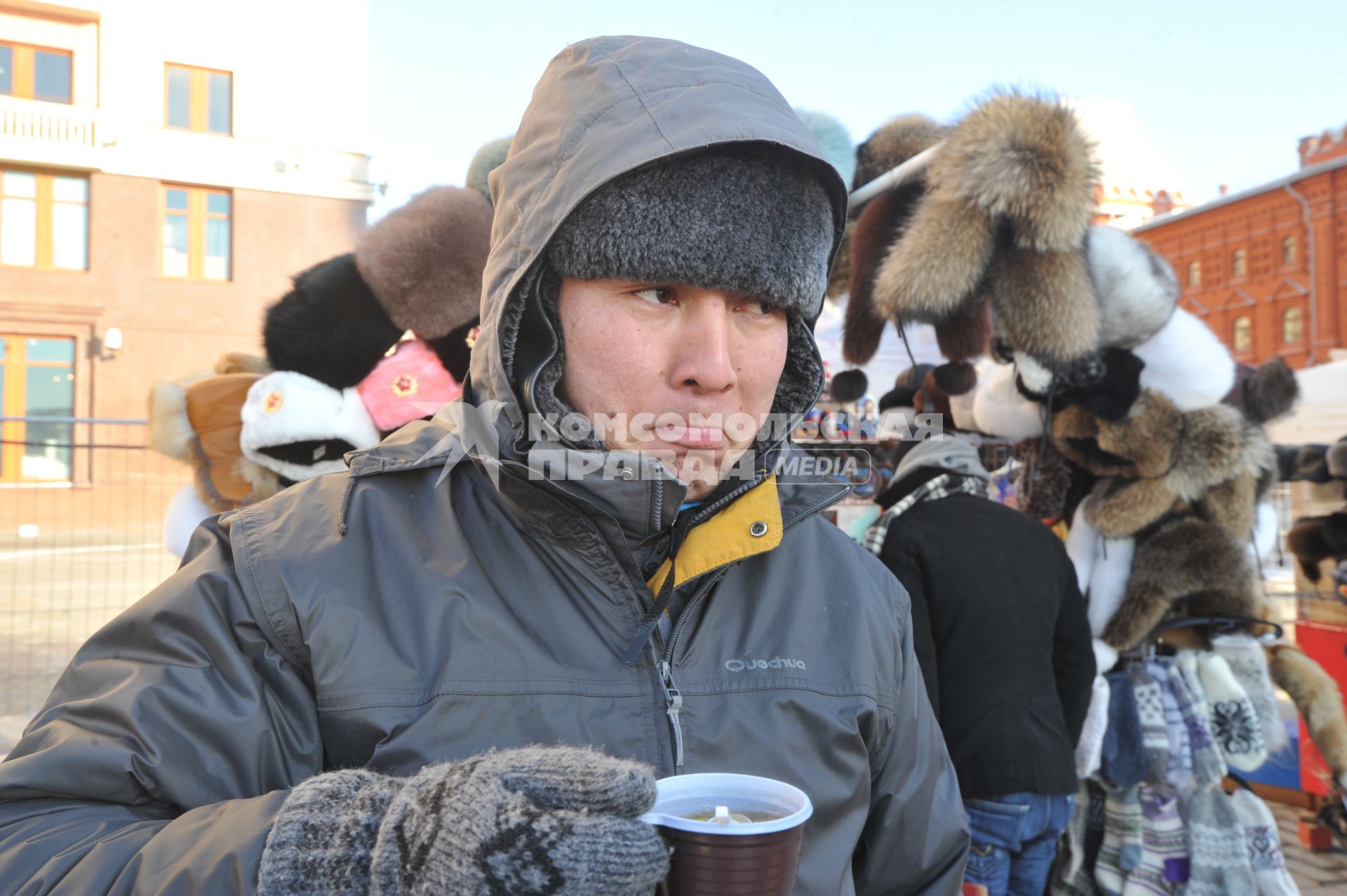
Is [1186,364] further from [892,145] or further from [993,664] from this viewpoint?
[993,664]

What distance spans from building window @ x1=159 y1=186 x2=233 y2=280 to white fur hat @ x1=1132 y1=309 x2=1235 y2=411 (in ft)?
58.0

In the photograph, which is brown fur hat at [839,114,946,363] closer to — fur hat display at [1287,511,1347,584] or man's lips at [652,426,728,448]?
man's lips at [652,426,728,448]

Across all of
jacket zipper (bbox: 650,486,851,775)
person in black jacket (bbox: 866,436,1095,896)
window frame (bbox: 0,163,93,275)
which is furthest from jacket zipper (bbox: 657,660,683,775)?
window frame (bbox: 0,163,93,275)

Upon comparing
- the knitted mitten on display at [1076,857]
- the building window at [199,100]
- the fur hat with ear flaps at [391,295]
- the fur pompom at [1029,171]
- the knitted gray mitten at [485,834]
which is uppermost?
the building window at [199,100]

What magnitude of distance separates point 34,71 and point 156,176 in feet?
9.55

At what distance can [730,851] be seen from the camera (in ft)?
2.70

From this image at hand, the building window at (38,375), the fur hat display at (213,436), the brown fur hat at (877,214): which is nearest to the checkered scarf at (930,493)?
the brown fur hat at (877,214)

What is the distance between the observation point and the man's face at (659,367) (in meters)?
1.32

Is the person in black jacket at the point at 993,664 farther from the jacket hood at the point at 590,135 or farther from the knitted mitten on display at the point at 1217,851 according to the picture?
the jacket hood at the point at 590,135

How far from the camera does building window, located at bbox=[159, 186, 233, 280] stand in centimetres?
1745

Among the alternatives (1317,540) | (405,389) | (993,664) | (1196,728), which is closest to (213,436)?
(405,389)

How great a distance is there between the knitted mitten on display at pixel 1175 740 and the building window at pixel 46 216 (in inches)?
754

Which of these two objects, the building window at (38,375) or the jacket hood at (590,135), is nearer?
the jacket hood at (590,135)

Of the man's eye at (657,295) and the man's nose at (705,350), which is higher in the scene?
the man's eye at (657,295)
